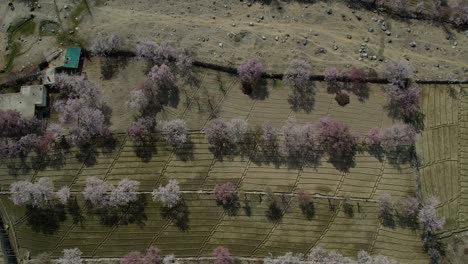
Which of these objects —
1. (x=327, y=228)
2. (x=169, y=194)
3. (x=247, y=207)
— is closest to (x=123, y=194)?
(x=169, y=194)

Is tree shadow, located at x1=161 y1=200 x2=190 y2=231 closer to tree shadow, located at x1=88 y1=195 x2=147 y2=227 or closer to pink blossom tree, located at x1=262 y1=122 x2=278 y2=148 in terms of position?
tree shadow, located at x1=88 y1=195 x2=147 y2=227

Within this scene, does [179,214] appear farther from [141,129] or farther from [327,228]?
[327,228]

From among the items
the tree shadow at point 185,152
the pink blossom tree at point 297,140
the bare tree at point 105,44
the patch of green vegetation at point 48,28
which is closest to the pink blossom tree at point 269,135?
the pink blossom tree at point 297,140

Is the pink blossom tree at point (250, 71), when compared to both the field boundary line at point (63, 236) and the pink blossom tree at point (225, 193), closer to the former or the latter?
the pink blossom tree at point (225, 193)

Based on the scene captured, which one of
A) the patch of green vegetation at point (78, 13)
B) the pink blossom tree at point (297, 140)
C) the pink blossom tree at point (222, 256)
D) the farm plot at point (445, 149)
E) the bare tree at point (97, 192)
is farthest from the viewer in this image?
the patch of green vegetation at point (78, 13)

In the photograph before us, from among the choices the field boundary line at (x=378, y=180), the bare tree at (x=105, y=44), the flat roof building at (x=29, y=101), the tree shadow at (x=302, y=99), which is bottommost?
the field boundary line at (x=378, y=180)

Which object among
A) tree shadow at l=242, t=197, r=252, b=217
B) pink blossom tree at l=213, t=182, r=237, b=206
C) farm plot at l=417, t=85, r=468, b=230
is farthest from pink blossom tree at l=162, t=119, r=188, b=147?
farm plot at l=417, t=85, r=468, b=230
